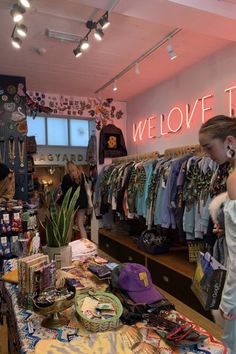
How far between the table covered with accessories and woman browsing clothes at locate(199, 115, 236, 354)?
20 cm

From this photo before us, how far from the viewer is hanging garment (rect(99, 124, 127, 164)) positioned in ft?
19.2

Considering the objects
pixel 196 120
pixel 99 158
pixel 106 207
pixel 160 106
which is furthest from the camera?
pixel 99 158

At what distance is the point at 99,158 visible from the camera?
5.88 meters

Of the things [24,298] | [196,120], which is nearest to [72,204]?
[24,298]

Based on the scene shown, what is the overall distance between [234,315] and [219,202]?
0.58m

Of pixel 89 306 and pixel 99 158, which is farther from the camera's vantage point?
pixel 99 158

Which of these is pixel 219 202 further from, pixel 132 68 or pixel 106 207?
pixel 106 207

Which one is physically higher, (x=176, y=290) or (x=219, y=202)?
(x=219, y=202)

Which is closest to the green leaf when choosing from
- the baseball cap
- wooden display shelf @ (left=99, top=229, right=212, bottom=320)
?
the baseball cap

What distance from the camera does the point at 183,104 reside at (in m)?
4.50

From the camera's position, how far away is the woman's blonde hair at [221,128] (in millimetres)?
1444

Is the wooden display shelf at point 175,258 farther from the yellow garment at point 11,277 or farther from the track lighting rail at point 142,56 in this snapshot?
the track lighting rail at point 142,56

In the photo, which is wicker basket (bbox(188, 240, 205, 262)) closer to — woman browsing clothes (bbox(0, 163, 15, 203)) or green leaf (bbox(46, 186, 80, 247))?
green leaf (bbox(46, 186, 80, 247))

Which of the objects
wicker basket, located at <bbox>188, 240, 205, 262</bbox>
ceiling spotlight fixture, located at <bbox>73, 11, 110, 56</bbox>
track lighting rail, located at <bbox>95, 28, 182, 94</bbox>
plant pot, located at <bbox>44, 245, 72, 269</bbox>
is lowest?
wicker basket, located at <bbox>188, 240, 205, 262</bbox>
